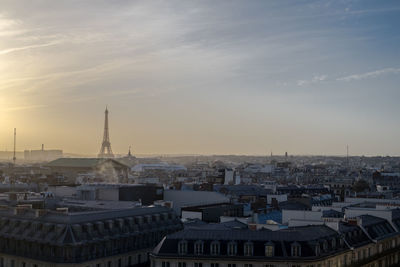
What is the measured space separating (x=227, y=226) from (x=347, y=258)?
46.1ft

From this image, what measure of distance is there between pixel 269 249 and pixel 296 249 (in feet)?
8.31

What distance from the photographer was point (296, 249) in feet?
188

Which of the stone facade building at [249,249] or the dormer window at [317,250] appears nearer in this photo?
the stone facade building at [249,249]

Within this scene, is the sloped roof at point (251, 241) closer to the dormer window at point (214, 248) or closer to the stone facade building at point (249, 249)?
the stone facade building at point (249, 249)

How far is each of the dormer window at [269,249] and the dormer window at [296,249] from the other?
185cm

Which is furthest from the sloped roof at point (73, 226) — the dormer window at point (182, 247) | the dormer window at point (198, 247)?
the dormer window at point (198, 247)

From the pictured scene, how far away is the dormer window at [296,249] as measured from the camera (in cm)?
5734

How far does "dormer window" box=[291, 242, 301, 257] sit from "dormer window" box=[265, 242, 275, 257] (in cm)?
185

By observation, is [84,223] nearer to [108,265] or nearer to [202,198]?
[108,265]

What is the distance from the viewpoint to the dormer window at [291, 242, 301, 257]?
57.3m

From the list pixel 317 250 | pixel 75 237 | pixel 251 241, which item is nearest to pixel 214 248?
pixel 251 241

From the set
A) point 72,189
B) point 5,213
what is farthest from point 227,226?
point 72,189

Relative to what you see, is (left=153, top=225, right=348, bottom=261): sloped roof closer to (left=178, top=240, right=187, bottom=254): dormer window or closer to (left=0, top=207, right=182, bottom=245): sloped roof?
(left=178, top=240, right=187, bottom=254): dormer window

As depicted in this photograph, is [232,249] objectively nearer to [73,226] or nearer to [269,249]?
[269,249]
